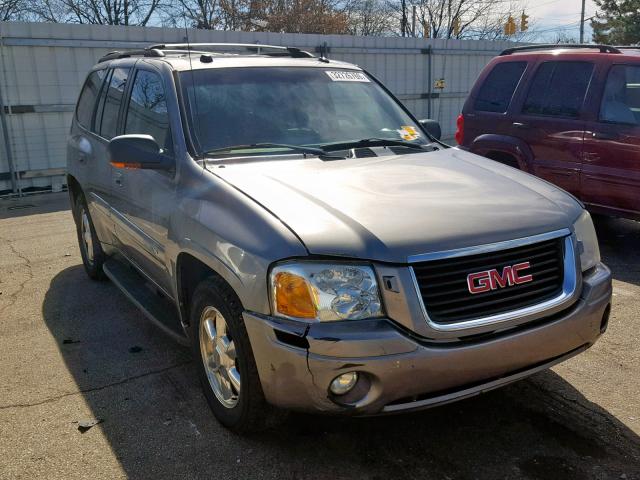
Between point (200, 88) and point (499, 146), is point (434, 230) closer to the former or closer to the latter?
point (200, 88)

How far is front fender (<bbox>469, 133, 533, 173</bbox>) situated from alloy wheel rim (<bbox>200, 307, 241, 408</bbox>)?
180 inches

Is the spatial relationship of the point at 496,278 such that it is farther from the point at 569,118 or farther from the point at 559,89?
the point at 559,89

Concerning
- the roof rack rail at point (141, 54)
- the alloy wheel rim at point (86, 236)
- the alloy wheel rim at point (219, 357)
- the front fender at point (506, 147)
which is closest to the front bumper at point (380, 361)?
the alloy wheel rim at point (219, 357)

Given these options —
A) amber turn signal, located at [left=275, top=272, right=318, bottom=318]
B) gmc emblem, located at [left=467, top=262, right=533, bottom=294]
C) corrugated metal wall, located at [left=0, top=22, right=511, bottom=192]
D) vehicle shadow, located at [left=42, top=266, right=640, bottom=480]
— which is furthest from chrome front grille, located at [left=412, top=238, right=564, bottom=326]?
corrugated metal wall, located at [left=0, top=22, right=511, bottom=192]

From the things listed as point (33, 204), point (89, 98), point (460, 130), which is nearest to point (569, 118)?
point (460, 130)

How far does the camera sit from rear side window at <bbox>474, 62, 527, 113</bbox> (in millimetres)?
6895

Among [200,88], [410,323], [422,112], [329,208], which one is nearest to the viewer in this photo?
[410,323]

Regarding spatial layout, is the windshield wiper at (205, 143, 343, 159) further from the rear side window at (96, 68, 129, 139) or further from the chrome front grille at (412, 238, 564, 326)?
the rear side window at (96, 68, 129, 139)

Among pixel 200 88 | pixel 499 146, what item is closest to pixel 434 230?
pixel 200 88

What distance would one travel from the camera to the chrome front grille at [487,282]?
2523mm

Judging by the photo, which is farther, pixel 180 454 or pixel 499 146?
pixel 499 146

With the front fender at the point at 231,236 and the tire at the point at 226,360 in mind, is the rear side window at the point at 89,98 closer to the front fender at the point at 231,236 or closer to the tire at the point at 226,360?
the front fender at the point at 231,236

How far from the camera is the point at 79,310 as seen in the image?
4938mm

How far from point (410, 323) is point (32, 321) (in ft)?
11.3
